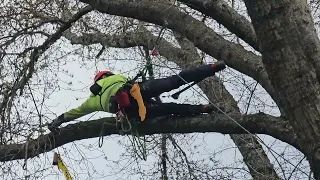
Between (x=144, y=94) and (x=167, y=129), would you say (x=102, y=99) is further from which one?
(x=167, y=129)

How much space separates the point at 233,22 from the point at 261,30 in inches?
71.8

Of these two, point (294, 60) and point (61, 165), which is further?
point (61, 165)

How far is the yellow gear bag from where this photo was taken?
5102 mm

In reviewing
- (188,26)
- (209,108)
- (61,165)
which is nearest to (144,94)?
(209,108)

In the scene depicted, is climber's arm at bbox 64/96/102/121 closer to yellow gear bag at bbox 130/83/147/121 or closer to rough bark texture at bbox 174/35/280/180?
yellow gear bag at bbox 130/83/147/121

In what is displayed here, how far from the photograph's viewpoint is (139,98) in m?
5.12

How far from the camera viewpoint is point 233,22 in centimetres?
528

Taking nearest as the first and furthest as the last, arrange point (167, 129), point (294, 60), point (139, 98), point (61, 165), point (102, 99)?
point (294, 60), point (139, 98), point (167, 129), point (102, 99), point (61, 165)

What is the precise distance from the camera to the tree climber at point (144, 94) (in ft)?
16.9

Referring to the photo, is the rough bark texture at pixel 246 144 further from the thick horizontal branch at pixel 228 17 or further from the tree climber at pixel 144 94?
the thick horizontal branch at pixel 228 17

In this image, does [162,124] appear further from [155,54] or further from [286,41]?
[286,41]

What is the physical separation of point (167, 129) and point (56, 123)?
1098 millimetres

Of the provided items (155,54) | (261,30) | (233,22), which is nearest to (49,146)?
(155,54)

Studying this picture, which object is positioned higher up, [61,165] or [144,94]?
[144,94]
